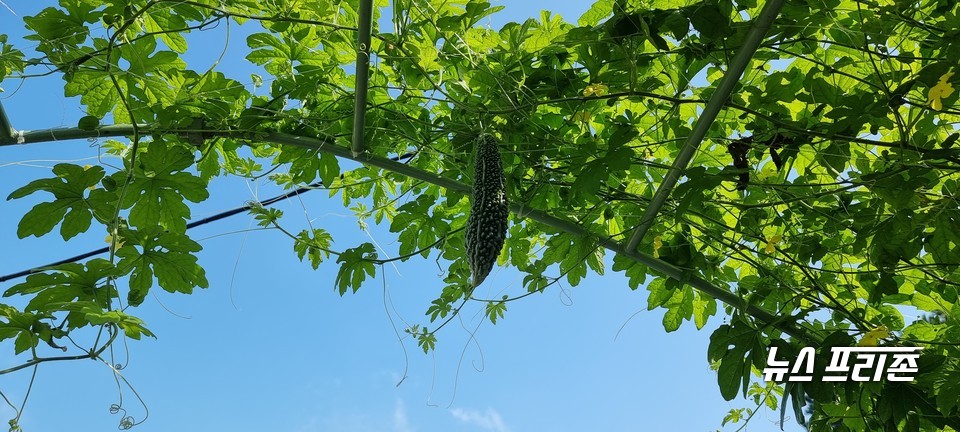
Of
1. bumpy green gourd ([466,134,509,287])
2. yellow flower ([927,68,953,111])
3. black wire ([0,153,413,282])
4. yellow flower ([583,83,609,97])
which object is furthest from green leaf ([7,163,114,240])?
yellow flower ([927,68,953,111])

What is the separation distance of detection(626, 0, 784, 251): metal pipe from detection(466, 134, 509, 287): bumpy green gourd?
64 cm

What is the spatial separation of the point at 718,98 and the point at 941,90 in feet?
1.70

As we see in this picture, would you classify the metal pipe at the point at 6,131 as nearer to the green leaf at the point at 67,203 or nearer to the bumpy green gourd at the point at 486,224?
the green leaf at the point at 67,203

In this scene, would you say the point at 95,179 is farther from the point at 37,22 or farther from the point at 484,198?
the point at 484,198

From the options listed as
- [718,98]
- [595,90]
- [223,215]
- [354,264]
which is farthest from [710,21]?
[223,215]

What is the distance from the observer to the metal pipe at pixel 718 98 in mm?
1711

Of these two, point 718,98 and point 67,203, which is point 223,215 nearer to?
point 67,203

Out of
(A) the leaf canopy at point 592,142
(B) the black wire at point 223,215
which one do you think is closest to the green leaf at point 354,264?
(A) the leaf canopy at point 592,142

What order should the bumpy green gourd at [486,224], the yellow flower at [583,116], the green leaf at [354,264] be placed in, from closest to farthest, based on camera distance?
the bumpy green gourd at [486,224] < the yellow flower at [583,116] < the green leaf at [354,264]

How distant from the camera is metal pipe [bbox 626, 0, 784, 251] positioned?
1.71m

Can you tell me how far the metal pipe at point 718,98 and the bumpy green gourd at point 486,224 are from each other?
64cm

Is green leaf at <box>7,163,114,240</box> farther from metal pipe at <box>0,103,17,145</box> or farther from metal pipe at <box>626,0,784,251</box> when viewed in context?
metal pipe at <box>626,0,784,251</box>

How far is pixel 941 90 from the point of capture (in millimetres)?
1777

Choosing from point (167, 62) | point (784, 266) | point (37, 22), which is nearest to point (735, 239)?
point (784, 266)
